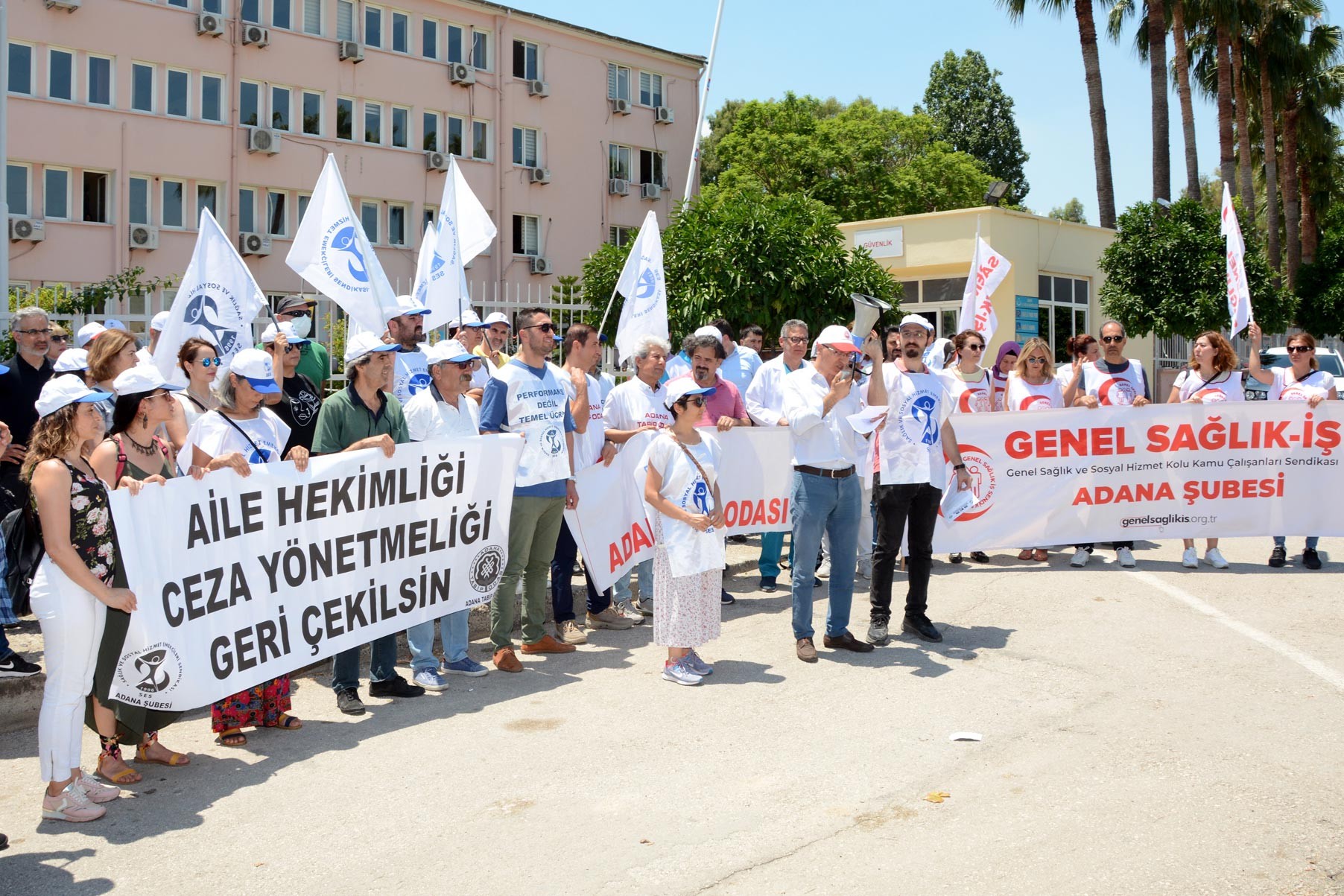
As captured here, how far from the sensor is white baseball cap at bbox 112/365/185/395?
524cm

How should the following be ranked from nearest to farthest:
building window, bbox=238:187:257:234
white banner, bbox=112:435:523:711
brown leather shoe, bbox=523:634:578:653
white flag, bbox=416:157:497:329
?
white banner, bbox=112:435:523:711 → brown leather shoe, bbox=523:634:578:653 → white flag, bbox=416:157:497:329 → building window, bbox=238:187:257:234

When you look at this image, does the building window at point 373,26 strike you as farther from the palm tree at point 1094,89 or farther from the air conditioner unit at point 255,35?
the palm tree at point 1094,89

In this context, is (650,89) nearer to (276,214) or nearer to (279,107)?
(279,107)

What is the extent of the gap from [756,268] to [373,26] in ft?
79.5

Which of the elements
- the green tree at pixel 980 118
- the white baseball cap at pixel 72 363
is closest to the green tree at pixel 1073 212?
the green tree at pixel 980 118

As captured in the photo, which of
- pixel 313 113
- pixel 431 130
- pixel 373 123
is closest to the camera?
pixel 313 113

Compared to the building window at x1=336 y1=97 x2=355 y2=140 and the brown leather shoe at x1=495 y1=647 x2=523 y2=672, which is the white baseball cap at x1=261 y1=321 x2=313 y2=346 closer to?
the brown leather shoe at x1=495 y1=647 x2=523 y2=672

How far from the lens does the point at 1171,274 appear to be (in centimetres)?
2878

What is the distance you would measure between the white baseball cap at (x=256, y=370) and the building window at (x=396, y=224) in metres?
30.8

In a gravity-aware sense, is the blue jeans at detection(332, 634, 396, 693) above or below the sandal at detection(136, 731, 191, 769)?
above

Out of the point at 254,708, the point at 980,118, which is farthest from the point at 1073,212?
the point at 254,708

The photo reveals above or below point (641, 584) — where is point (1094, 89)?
above

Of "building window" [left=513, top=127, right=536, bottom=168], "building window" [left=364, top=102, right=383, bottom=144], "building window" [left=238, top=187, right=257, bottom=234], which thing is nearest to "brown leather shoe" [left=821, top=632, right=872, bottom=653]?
"building window" [left=238, top=187, right=257, bottom=234]

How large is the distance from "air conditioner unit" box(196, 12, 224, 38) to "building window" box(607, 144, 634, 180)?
13441 mm
